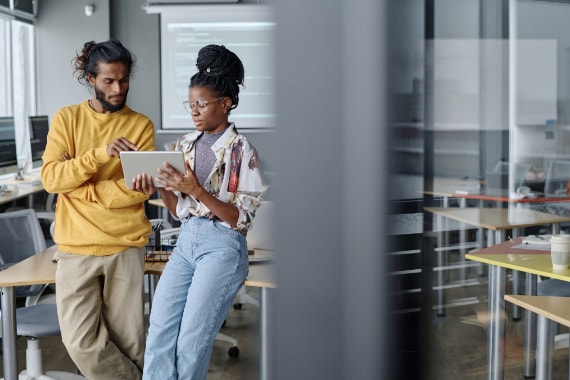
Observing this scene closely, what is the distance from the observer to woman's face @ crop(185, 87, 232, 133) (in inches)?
104

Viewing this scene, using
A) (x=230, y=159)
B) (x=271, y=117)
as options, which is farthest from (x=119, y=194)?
(x=271, y=117)

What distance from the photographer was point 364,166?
0.90 metres

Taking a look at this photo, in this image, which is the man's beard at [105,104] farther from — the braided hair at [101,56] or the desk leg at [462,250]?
the desk leg at [462,250]

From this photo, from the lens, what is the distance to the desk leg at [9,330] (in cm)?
319

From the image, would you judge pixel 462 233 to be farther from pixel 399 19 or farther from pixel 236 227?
pixel 236 227

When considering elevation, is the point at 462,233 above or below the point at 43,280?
above

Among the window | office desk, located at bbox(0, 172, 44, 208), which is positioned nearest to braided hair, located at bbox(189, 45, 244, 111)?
office desk, located at bbox(0, 172, 44, 208)

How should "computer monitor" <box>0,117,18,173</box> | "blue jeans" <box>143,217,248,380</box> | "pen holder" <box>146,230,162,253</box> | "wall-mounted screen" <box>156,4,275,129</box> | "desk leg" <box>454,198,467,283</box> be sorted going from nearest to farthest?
"desk leg" <box>454,198,467,283</box>, "blue jeans" <box>143,217,248,380</box>, "pen holder" <box>146,230,162,253</box>, "computer monitor" <box>0,117,18,173</box>, "wall-mounted screen" <box>156,4,275,129</box>

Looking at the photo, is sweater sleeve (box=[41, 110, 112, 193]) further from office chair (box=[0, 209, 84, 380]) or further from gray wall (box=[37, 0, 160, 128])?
gray wall (box=[37, 0, 160, 128])

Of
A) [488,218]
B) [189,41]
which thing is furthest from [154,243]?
[189,41]

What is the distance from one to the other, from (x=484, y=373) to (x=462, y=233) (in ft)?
1.30

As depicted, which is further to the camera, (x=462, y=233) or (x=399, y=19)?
(x=462, y=233)

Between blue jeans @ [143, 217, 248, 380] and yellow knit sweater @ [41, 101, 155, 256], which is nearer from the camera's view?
blue jeans @ [143, 217, 248, 380]

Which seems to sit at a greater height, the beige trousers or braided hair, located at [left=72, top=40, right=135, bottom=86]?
braided hair, located at [left=72, top=40, right=135, bottom=86]
